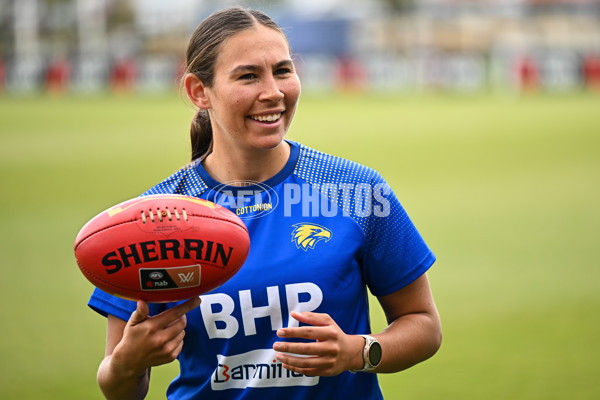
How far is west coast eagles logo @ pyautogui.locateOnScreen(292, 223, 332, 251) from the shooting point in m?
2.68

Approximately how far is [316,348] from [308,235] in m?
0.45

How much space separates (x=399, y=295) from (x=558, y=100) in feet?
88.6

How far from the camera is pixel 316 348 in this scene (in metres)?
2.39

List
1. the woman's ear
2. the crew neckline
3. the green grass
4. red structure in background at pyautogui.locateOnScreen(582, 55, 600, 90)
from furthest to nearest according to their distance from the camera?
red structure in background at pyautogui.locateOnScreen(582, 55, 600, 90) → the green grass → the woman's ear → the crew neckline

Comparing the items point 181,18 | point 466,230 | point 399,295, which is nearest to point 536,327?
point 466,230

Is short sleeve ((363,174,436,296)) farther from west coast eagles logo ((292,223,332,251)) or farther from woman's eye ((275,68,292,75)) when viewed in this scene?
woman's eye ((275,68,292,75))

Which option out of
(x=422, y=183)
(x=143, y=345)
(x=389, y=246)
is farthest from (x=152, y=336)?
(x=422, y=183)

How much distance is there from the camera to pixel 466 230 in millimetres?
9508

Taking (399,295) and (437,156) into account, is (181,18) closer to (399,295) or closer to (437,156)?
(437,156)

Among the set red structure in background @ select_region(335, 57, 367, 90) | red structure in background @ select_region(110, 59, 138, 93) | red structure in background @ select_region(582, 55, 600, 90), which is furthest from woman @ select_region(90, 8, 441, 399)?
red structure in background @ select_region(110, 59, 138, 93)

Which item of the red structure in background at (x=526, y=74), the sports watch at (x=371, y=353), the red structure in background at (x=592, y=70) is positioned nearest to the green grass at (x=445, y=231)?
the sports watch at (x=371, y=353)

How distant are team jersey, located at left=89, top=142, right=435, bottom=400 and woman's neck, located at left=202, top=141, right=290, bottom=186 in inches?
1.7

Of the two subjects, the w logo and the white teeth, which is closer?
the w logo

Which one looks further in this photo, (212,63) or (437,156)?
(437,156)
